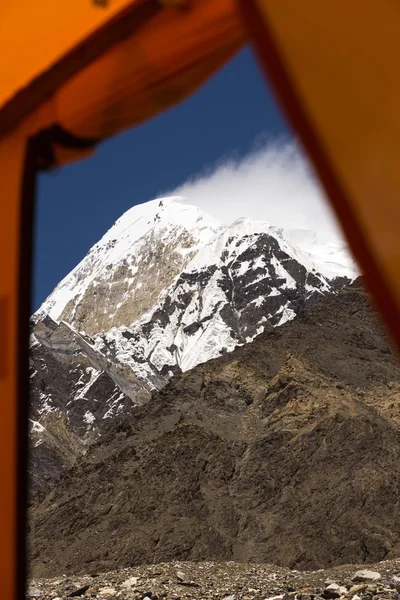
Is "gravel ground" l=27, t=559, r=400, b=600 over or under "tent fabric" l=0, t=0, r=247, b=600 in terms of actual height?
under

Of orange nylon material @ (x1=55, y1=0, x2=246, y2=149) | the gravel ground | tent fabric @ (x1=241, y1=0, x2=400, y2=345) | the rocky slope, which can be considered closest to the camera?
tent fabric @ (x1=241, y1=0, x2=400, y2=345)

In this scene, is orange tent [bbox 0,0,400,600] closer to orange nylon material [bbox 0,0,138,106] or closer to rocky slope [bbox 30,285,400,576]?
orange nylon material [bbox 0,0,138,106]

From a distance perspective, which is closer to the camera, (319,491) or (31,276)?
(31,276)

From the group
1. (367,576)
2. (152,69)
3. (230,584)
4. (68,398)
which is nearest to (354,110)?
(152,69)

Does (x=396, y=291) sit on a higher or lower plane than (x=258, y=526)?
higher

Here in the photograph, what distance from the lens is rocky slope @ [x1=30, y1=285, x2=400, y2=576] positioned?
55.4ft

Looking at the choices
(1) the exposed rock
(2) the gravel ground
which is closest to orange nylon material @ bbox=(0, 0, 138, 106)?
(2) the gravel ground

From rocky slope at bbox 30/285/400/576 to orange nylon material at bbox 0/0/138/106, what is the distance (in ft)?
48.6

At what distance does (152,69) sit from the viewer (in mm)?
2010

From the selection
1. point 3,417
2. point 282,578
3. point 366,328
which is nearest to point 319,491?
point 282,578

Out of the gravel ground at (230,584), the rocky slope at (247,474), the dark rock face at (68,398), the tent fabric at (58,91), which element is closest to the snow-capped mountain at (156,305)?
the dark rock face at (68,398)

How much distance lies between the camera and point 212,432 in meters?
22.1

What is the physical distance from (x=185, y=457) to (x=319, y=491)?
4262 millimetres

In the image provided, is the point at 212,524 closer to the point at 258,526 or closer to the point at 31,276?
the point at 258,526
